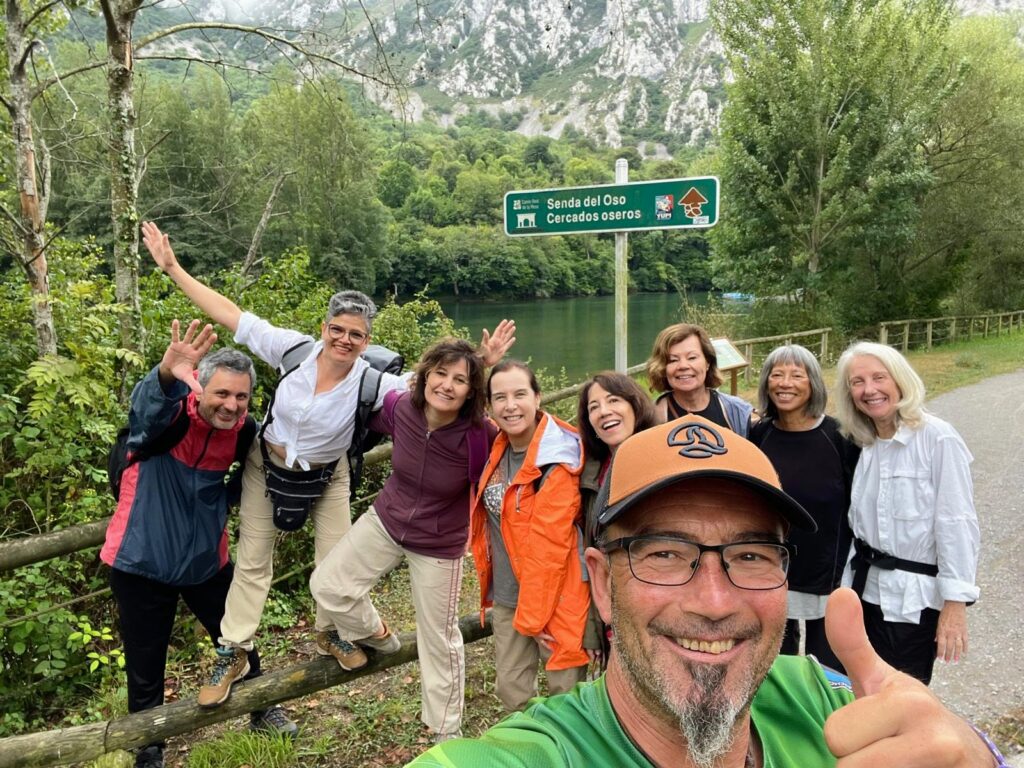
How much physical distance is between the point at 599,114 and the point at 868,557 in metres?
201

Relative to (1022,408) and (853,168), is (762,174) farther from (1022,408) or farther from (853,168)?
(1022,408)

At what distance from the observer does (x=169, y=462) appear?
2.41 m

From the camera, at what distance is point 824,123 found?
1499 centimetres

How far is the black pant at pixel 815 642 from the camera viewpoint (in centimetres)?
248

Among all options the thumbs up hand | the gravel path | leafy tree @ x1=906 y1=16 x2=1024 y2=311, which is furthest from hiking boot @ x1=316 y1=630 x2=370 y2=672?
leafy tree @ x1=906 y1=16 x2=1024 y2=311

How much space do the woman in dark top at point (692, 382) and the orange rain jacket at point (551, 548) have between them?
2.39 ft

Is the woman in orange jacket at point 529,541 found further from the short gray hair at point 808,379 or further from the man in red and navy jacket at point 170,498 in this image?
the man in red and navy jacket at point 170,498

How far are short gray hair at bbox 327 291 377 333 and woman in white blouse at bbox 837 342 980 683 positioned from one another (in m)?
1.91

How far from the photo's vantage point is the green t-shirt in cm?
108

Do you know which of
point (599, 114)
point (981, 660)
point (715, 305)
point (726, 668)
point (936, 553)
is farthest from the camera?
point (599, 114)

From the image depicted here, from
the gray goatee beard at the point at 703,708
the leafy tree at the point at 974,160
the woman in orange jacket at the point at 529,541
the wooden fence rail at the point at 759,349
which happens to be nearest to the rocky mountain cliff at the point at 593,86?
the leafy tree at the point at 974,160

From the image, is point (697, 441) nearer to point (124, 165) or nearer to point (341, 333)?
point (341, 333)

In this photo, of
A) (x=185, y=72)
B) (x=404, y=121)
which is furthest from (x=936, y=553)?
(x=185, y=72)

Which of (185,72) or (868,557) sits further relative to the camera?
(185,72)
